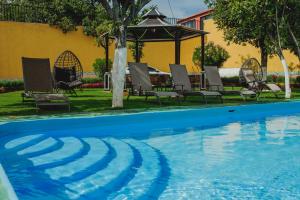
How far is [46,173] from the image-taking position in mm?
4777

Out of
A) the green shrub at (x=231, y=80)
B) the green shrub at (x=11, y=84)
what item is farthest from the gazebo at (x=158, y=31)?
the green shrub at (x=231, y=80)

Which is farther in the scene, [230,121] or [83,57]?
[83,57]

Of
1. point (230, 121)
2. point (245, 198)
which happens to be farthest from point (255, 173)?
point (230, 121)

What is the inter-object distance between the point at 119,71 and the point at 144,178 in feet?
18.4

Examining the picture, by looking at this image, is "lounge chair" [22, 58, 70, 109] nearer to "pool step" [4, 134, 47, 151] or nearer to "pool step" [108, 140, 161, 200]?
"pool step" [4, 134, 47, 151]

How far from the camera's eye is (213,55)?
83.0 ft

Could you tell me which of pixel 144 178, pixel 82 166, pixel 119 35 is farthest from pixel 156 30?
pixel 144 178

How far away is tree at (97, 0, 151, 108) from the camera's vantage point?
9938 millimetres

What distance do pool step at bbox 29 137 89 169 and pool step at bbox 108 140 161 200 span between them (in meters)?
0.91

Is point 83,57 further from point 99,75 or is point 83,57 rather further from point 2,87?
point 2,87

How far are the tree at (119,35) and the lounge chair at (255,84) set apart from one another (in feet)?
17.0

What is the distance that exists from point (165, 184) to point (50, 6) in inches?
884

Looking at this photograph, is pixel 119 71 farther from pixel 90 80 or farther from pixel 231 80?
pixel 231 80

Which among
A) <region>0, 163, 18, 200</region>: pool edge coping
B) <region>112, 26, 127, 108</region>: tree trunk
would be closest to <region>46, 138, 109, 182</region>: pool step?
<region>0, 163, 18, 200</region>: pool edge coping
